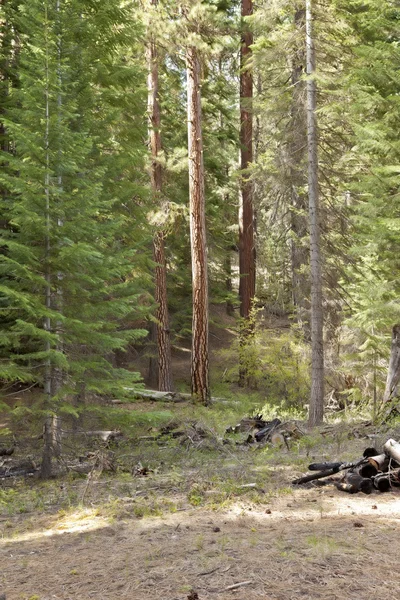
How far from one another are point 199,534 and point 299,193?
15.1 meters

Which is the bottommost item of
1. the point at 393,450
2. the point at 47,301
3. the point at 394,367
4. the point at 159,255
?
the point at 393,450

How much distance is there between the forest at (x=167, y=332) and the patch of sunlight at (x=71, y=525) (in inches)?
1.4

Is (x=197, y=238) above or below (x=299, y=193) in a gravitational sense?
below

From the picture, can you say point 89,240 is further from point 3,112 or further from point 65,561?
point 65,561

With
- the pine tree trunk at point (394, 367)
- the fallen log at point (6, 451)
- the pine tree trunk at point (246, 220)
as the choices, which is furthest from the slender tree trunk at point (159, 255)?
the fallen log at point (6, 451)

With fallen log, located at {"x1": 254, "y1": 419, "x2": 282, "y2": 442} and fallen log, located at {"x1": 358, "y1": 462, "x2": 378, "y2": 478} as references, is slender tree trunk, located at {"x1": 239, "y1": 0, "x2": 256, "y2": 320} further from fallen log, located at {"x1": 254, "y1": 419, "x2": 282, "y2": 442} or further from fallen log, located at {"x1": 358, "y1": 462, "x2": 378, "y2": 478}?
fallen log, located at {"x1": 358, "y1": 462, "x2": 378, "y2": 478}

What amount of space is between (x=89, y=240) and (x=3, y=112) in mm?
4354

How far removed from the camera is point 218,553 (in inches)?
184

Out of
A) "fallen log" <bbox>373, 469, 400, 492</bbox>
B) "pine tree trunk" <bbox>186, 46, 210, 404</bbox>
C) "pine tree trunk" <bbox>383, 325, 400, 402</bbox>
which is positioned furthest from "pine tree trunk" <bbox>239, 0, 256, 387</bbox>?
"fallen log" <bbox>373, 469, 400, 492</bbox>

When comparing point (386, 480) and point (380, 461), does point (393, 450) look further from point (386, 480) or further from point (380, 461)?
point (386, 480)

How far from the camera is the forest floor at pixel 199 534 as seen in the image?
4.09 m

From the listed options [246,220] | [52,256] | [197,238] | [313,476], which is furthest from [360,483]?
[246,220]

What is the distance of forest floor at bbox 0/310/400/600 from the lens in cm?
409

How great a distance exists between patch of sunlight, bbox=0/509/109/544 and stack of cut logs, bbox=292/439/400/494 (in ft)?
8.17
